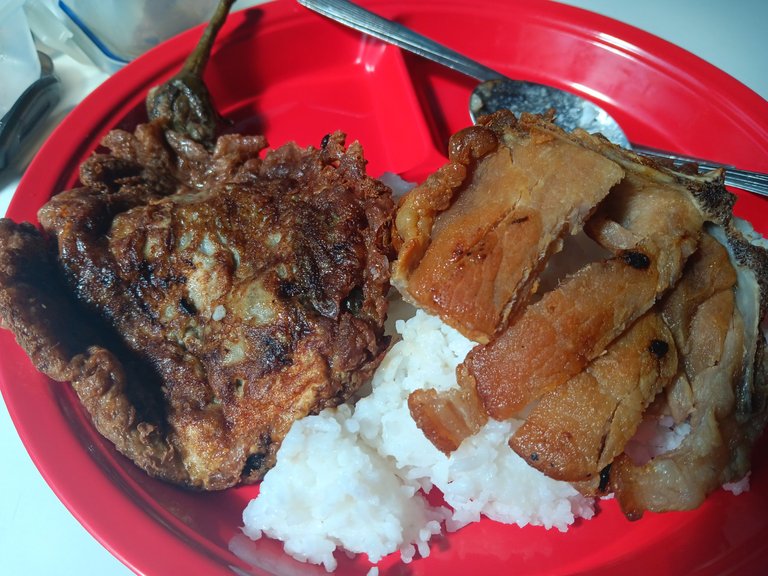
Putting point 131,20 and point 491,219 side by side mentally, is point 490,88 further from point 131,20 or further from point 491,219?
point 131,20

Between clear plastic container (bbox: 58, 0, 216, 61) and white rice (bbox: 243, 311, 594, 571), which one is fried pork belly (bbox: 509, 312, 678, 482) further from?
clear plastic container (bbox: 58, 0, 216, 61)

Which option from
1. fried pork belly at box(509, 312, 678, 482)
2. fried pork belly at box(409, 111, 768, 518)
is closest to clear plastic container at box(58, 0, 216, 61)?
fried pork belly at box(409, 111, 768, 518)

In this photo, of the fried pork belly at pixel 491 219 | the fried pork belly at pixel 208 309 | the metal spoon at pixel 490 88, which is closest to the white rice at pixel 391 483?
the fried pork belly at pixel 208 309

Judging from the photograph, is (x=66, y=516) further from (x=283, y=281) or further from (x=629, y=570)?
(x=629, y=570)

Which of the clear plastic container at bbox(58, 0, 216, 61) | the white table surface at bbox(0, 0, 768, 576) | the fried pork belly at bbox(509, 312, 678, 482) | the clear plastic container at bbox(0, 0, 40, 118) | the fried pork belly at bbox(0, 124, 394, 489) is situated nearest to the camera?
the fried pork belly at bbox(509, 312, 678, 482)

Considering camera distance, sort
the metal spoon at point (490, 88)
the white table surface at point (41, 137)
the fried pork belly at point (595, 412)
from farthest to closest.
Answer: the metal spoon at point (490, 88) → the white table surface at point (41, 137) → the fried pork belly at point (595, 412)

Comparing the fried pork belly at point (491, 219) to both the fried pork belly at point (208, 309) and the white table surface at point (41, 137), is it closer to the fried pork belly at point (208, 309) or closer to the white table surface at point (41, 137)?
the fried pork belly at point (208, 309)
